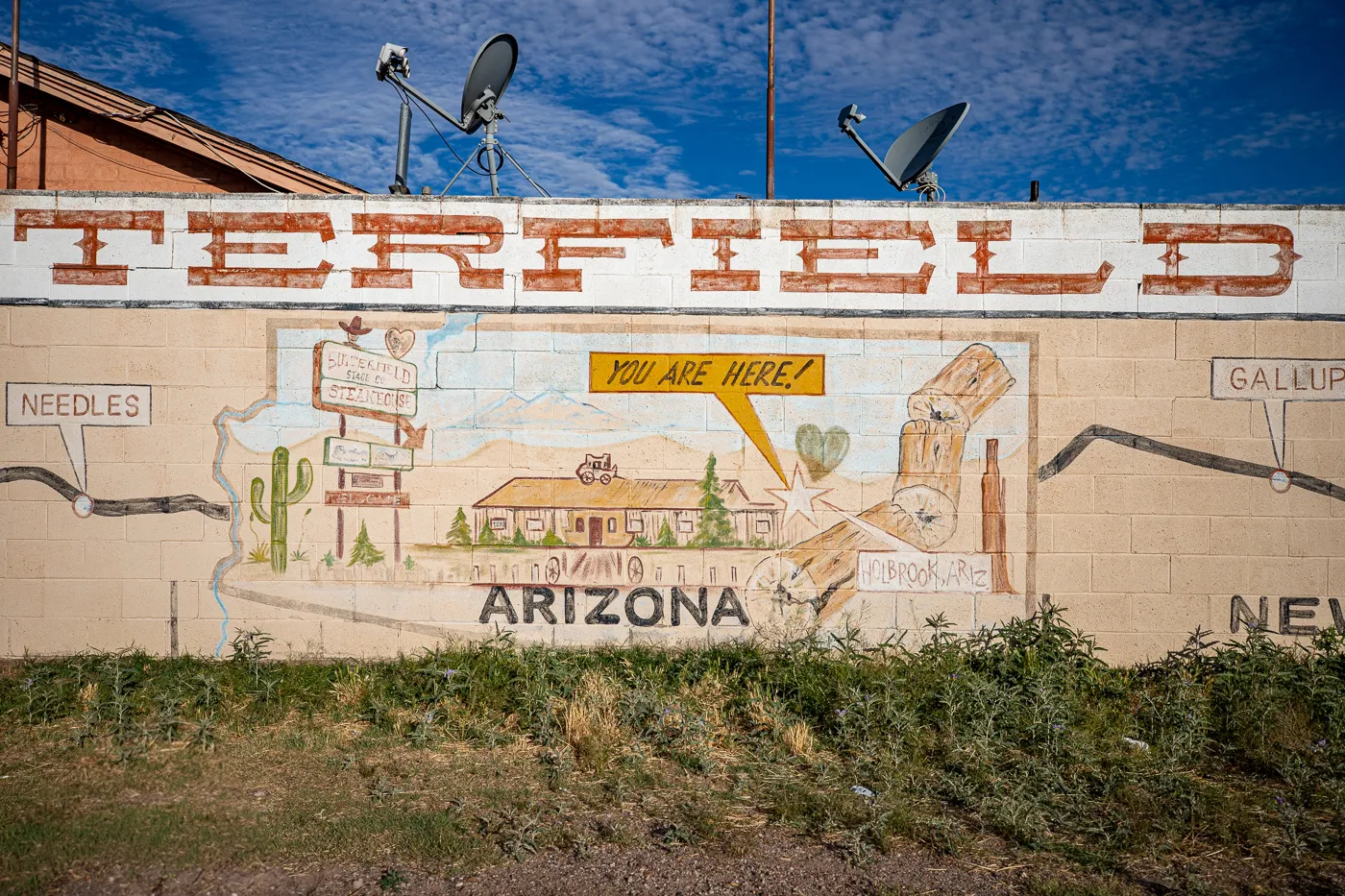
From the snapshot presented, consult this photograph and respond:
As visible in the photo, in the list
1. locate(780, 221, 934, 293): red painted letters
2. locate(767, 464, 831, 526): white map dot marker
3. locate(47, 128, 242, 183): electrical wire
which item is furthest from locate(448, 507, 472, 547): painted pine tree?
locate(47, 128, 242, 183): electrical wire

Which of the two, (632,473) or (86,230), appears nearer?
(86,230)

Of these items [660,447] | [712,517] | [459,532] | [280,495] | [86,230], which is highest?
[86,230]

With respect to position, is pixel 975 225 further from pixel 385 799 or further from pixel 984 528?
pixel 385 799

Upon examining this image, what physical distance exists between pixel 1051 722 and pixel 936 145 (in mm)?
4041

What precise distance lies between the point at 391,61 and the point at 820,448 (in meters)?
4.61

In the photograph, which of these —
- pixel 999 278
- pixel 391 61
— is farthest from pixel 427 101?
pixel 999 278

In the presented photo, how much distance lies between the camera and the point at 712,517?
583cm

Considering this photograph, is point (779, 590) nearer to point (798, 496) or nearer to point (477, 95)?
point (798, 496)

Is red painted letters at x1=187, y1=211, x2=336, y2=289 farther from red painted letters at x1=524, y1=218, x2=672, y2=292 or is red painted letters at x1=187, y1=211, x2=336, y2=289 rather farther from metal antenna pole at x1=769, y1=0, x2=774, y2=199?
metal antenna pole at x1=769, y1=0, x2=774, y2=199

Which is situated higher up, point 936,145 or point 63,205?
point 936,145

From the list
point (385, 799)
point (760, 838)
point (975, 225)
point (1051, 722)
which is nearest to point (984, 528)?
point (1051, 722)

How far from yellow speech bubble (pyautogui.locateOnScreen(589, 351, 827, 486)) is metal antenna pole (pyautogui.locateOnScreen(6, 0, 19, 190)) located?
4.77 metres

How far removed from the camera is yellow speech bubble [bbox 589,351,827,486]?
5832 millimetres

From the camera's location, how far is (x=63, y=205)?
5742 mm
